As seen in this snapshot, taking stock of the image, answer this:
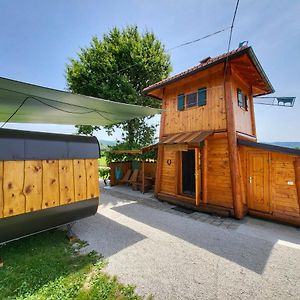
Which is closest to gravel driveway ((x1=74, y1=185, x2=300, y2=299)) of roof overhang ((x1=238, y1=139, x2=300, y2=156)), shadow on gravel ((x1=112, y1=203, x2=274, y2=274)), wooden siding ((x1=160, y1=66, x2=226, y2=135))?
shadow on gravel ((x1=112, y1=203, x2=274, y2=274))

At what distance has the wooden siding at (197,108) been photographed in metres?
7.11

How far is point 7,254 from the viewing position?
3770 millimetres

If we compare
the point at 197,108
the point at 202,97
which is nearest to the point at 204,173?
the point at 197,108

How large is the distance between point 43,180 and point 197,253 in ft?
12.0

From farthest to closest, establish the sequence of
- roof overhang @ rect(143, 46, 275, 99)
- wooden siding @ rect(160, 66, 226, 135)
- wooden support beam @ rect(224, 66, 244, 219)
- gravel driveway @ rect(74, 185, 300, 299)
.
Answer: wooden siding @ rect(160, 66, 226, 135) < wooden support beam @ rect(224, 66, 244, 219) < roof overhang @ rect(143, 46, 275, 99) < gravel driveway @ rect(74, 185, 300, 299)

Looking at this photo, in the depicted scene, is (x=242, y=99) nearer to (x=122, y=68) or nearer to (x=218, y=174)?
(x=218, y=174)

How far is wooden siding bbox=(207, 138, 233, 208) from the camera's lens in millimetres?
6766

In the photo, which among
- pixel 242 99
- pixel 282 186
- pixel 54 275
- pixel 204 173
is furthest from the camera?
pixel 242 99

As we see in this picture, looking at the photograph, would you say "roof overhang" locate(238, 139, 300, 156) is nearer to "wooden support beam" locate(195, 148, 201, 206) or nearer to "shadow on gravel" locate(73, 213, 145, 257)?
"wooden support beam" locate(195, 148, 201, 206)

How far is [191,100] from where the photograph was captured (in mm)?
8039

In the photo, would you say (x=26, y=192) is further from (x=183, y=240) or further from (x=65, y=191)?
(x=183, y=240)

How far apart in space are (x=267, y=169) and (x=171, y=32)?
6.30 m

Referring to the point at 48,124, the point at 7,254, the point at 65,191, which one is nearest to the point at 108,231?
the point at 65,191

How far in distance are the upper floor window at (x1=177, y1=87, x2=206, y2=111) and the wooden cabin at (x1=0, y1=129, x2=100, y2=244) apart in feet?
15.9
